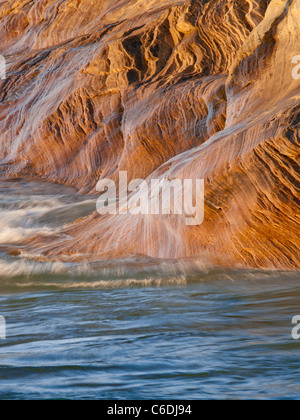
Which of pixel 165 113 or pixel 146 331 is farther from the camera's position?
pixel 165 113

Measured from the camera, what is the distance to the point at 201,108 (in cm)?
882

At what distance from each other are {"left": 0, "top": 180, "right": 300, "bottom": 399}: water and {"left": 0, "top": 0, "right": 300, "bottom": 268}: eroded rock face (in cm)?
41

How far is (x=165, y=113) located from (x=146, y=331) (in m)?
6.50

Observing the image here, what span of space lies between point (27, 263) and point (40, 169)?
21.7 ft

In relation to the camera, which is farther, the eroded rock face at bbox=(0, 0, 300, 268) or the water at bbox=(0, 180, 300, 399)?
the eroded rock face at bbox=(0, 0, 300, 268)

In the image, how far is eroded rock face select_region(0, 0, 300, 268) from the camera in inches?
176

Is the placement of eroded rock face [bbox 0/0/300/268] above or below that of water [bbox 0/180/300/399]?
above

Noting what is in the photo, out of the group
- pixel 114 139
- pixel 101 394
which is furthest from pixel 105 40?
pixel 101 394

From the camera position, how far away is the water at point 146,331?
2.32 meters

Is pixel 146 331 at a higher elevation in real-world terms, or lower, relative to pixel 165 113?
lower

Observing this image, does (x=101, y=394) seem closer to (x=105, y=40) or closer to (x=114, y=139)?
(x=114, y=139)

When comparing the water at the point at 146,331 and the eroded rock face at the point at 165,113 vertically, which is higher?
the eroded rock face at the point at 165,113

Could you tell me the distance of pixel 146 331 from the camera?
10.2ft

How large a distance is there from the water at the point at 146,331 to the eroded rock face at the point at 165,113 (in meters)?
0.41
